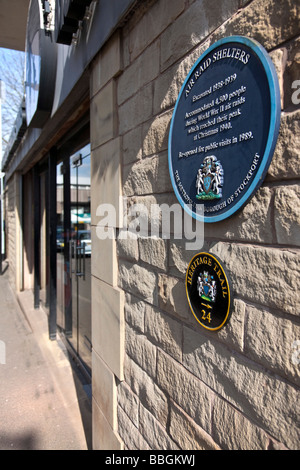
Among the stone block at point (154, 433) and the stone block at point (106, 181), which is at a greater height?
the stone block at point (106, 181)

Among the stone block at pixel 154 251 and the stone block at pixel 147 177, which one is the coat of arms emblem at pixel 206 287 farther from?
the stone block at pixel 147 177

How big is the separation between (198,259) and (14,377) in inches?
151

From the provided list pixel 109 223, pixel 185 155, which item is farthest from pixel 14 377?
pixel 185 155

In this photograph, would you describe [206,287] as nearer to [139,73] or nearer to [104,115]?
[139,73]

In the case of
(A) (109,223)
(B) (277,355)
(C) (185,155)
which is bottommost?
(B) (277,355)

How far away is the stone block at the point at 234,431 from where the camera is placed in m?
1.11

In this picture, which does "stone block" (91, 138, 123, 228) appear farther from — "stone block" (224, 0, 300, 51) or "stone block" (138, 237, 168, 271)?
"stone block" (224, 0, 300, 51)

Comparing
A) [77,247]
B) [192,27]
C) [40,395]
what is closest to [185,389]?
[192,27]

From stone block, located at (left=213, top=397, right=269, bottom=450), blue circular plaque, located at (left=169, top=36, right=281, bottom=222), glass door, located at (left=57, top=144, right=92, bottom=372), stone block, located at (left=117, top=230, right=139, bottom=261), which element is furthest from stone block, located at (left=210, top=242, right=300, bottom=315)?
glass door, located at (left=57, top=144, right=92, bottom=372)

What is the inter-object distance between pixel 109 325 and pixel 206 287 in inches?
46.7

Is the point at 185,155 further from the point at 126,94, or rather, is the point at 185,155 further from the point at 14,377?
the point at 14,377

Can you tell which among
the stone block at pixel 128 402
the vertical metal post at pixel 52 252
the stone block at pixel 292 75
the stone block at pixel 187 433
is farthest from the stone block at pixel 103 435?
the vertical metal post at pixel 52 252

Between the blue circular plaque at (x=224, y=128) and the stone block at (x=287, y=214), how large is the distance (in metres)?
0.09

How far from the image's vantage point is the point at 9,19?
5.44m
